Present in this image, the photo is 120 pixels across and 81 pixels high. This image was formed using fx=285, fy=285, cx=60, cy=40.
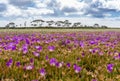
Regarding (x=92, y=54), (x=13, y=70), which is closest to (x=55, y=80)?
(x=13, y=70)

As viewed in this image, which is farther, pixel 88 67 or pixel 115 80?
pixel 88 67

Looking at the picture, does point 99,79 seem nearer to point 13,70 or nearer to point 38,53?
point 13,70

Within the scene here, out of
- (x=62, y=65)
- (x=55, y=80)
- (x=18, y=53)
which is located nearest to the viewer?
(x=55, y=80)

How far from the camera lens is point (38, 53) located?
294 inches

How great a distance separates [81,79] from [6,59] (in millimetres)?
2099

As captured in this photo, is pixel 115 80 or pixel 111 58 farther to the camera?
pixel 111 58

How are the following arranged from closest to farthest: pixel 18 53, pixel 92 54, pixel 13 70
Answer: pixel 13 70 < pixel 18 53 < pixel 92 54

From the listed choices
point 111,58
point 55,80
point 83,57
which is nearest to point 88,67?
point 83,57

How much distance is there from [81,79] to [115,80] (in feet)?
2.17

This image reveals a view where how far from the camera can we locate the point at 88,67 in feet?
22.5

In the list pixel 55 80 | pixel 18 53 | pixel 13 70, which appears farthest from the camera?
pixel 18 53

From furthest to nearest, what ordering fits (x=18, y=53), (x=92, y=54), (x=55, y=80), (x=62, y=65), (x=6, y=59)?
(x=92, y=54) < (x=18, y=53) < (x=6, y=59) < (x=62, y=65) < (x=55, y=80)

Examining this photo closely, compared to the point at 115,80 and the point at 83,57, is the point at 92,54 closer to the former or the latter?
the point at 83,57

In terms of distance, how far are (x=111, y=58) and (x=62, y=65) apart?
6.96 feet
